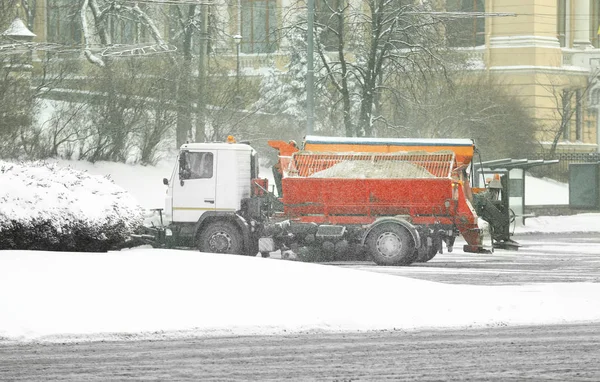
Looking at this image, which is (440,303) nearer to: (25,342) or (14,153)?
(25,342)

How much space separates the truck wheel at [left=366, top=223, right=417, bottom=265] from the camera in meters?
26.1

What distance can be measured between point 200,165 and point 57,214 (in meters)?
8.65

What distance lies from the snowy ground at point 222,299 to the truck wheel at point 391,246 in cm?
660

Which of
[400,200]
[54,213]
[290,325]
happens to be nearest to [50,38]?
[400,200]

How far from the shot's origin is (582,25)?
65688 millimetres

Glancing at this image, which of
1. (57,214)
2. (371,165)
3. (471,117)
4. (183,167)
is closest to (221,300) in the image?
(57,214)

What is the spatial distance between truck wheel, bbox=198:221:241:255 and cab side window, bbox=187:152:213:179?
968mm

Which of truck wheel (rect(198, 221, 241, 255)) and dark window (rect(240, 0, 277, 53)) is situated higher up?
dark window (rect(240, 0, 277, 53))

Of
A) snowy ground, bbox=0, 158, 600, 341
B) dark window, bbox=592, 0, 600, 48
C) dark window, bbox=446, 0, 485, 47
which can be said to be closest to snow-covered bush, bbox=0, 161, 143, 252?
snowy ground, bbox=0, 158, 600, 341

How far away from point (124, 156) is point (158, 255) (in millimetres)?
25393

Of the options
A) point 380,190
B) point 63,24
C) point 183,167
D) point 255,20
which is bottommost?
point 380,190

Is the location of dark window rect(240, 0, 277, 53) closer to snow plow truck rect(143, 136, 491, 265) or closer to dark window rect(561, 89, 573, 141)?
dark window rect(561, 89, 573, 141)

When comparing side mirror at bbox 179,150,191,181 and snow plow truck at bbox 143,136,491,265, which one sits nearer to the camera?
snow plow truck at bbox 143,136,491,265

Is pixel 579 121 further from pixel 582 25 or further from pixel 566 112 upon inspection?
pixel 582 25
